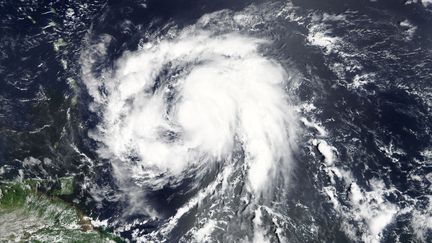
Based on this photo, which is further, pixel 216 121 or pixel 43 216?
pixel 216 121

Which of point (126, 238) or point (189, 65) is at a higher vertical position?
point (189, 65)

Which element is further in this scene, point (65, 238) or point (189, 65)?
point (189, 65)

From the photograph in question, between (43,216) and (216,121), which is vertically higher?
(216,121)

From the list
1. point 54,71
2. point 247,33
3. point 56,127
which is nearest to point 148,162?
point 56,127

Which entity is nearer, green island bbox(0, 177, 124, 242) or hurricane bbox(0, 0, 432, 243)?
hurricane bbox(0, 0, 432, 243)

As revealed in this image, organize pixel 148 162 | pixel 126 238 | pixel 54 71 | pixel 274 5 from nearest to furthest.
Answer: pixel 126 238
pixel 148 162
pixel 54 71
pixel 274 5

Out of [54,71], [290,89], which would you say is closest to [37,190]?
[54,71]

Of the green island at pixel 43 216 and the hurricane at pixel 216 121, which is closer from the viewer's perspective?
the hurricane at pixel 216 121

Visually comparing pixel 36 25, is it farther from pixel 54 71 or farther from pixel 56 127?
pixel 56 127

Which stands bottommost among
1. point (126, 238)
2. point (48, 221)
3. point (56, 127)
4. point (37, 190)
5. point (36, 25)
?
point (126, 238)

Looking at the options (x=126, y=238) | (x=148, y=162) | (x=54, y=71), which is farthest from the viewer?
(x=54, y=71)
